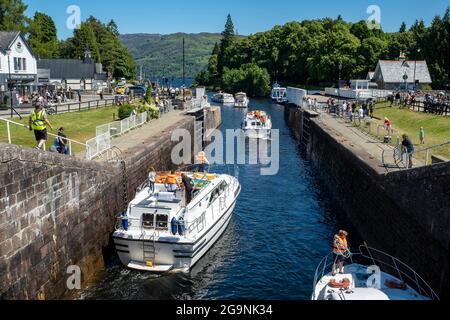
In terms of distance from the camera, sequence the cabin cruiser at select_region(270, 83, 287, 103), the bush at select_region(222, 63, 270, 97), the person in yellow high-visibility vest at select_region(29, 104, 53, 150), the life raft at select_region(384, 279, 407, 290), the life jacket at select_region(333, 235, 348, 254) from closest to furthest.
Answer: the life raft at select_region(384, 279, 407, 290) < the life jacket at select_region(333, 235, 348, 254) < the person in yellow high-visibility vest at select_region(29, 104, 53, 150) < the cabin cruiser at select_region(270, 83, 287, 103) < the bush at select_region(222, 63, 270, 97)

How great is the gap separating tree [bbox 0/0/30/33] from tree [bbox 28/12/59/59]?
59.9 feet

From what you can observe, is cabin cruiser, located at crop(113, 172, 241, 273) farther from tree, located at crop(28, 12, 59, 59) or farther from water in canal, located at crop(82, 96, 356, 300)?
tree, located at crop(28, 12, 59, 59)

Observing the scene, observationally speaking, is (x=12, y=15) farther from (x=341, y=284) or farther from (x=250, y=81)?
→ (x=341, y=284)

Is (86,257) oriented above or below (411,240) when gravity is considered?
below

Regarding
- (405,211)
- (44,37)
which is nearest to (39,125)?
(405,211)

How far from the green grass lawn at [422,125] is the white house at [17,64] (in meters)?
41.5

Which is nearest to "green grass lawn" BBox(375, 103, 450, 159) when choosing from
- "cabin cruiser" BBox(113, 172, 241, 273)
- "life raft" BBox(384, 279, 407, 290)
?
"life raft" BBox(384, 279, 407, 290)

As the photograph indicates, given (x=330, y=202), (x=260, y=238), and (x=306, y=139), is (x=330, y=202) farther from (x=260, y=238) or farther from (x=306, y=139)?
(x=306, y=139)

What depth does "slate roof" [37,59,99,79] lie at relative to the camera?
91.0 metres

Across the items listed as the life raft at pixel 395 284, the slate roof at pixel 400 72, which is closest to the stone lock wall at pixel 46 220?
the life raft at pixel 395 284

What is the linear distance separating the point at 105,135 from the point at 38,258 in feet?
42.8

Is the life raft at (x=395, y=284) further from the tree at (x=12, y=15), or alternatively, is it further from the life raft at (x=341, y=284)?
the tree at (x=12, y=15)

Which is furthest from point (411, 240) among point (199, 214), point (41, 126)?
point (41, 126)
